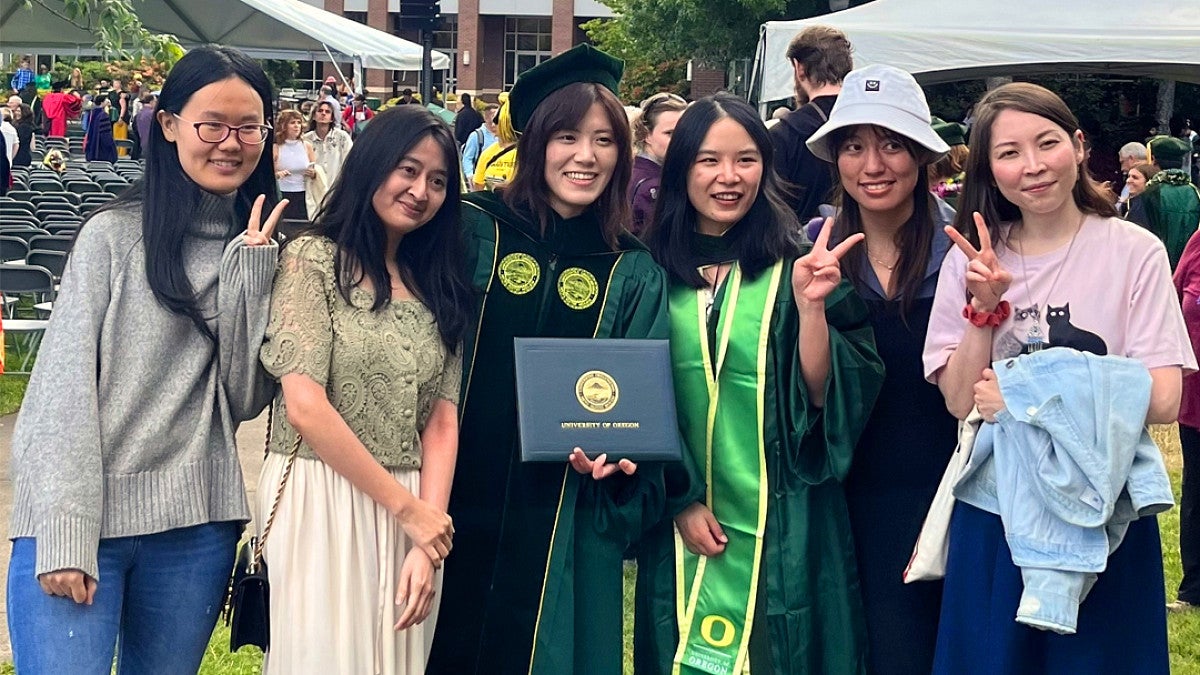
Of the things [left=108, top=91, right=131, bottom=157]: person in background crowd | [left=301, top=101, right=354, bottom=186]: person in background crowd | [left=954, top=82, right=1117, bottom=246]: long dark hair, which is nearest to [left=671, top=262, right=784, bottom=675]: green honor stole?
[left=954, top=82, right=1117, bottom=246]: long dark hair

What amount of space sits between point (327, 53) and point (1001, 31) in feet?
29.3

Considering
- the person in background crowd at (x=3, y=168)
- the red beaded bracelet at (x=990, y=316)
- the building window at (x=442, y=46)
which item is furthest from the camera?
the building window at (x=442, y=46)

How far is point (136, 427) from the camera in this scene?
2.71 m

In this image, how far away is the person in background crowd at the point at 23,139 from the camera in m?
19.2

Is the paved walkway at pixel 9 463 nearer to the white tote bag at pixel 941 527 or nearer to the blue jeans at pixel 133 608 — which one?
the blue jeans at pixel 133 608

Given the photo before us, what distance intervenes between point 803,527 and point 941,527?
0.31m

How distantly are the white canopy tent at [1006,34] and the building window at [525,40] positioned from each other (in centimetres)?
4422

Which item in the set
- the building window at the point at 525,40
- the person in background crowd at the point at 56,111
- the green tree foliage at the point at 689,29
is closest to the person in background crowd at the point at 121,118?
the person in background crowd at the point at 56,111

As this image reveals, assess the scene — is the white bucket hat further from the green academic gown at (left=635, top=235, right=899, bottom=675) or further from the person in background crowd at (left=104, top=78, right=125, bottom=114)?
the person in background crowd at (left=104, top=78, right=125, bottom=114)

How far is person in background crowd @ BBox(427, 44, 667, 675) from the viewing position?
3311 mm

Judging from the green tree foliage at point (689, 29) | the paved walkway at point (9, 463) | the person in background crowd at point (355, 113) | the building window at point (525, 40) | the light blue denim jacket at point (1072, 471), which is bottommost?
the paved walkway at point (9, 463)

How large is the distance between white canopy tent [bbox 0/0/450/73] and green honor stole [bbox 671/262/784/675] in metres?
9.78

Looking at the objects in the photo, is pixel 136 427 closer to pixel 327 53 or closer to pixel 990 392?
pixel 990 392

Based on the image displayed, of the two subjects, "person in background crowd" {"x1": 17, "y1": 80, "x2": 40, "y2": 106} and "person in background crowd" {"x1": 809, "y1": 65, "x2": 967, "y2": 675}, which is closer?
"person in background crowd" {"x1": 809, "y1": 65, "x2": 967, "y2": 675}
